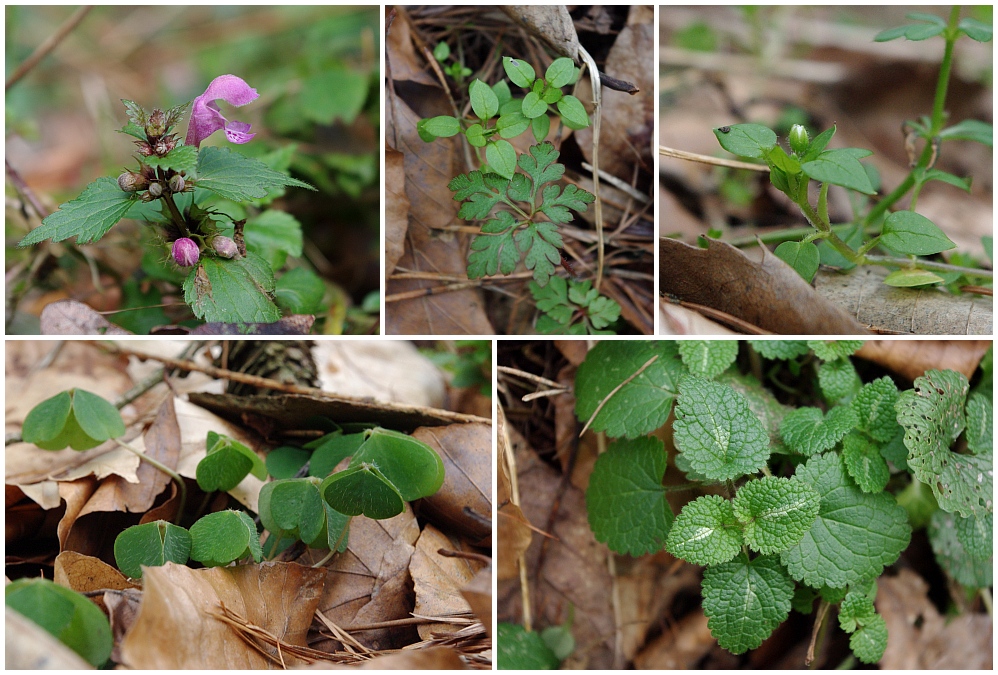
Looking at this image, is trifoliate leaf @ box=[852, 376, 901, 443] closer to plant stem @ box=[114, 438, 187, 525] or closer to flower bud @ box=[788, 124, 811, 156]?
flower bud @ box=[788, 124, 811, 156]

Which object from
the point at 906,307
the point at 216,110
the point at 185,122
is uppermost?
the point at 216,110

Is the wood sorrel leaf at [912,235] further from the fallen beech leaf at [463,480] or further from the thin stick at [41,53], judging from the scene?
the thin stick at [41,53]

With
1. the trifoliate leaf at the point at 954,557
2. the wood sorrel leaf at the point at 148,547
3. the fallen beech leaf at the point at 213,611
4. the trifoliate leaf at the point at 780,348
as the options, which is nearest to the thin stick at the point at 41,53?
the wood sorrel leaf at the point at 148,547

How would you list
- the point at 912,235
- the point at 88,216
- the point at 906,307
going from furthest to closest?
the point at 906,307 < the point at 912,235 < the point at 88,216

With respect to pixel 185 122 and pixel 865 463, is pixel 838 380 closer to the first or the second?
pixel 865 463

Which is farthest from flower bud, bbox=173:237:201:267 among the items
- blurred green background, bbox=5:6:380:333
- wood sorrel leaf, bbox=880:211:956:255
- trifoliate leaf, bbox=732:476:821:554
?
wood sorrel leaf, bbox=880:211:956:255

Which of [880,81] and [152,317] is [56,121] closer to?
[152,317]

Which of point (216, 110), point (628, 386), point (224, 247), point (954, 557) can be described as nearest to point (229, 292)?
point (224, 247)
